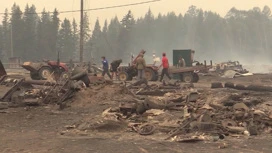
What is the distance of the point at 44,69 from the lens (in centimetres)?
2586

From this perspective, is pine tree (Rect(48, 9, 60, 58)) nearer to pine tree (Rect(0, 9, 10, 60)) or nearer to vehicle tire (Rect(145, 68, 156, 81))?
pine tree (Rect(0, 9, 10, 60))

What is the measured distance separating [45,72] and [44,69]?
0.82ft

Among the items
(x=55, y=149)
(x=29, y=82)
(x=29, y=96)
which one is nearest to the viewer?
(x=55, y=149)

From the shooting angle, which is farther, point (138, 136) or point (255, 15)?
point (255, 15)

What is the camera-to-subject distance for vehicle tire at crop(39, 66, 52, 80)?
25.5 metres

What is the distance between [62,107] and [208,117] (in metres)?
5.41

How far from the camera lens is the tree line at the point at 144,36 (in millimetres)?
115688

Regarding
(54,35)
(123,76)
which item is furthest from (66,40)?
(123,76)

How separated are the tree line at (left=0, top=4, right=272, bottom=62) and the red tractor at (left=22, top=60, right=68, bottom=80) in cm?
7746

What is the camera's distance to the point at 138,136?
26.3 feet

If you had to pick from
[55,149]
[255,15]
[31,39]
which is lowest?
[55,149]

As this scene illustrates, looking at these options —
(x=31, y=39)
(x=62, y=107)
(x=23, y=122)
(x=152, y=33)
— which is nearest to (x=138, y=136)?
(x=23, y=122)

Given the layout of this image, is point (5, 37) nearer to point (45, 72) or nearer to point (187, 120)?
point (45, 72)

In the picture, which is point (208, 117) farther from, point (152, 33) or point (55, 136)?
point (152, 33)
